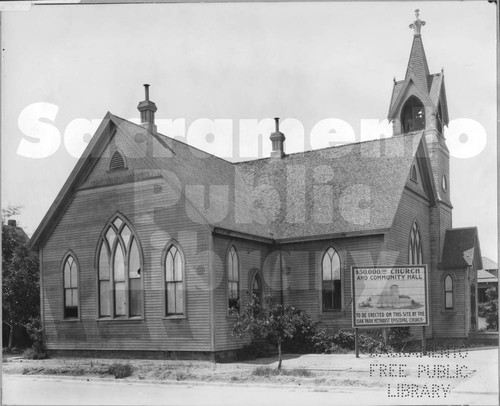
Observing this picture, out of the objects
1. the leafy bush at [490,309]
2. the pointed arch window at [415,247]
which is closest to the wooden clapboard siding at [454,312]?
the pointed arch window at [415,247]

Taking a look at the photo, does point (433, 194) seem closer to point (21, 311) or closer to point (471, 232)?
point (471, 232)

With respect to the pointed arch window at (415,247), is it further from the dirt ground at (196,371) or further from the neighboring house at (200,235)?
the dirt ground at (196,371)

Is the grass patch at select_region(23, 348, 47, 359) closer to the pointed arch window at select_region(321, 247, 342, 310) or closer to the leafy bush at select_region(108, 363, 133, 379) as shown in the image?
the leafy bush at select_region(108, 363, 133, 379)

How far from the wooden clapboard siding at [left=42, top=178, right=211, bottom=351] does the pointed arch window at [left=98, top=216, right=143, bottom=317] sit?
0.24 m

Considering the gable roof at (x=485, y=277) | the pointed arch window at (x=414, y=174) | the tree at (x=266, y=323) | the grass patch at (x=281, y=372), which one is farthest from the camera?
the gable roof at (x=485, y=277)

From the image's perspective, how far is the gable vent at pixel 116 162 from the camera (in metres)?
20.4

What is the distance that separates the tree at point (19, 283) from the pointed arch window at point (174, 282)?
15.7 feet

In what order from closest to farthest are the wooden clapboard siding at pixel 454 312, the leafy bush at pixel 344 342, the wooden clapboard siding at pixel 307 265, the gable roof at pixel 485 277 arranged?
the leafy bush at pixel 344 342 < the wooden clapboard siding at pixel 307 265 < the wooden clapboard siding at pixel 454 312 < the gable roof at pixel 485 277

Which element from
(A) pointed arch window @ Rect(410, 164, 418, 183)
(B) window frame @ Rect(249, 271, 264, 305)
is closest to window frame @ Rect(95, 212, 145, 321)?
(B) window frame @ Rect(249, 271, 264, 305)

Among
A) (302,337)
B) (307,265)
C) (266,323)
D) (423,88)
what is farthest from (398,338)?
(423,88)

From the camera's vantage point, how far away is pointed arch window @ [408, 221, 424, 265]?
23.4 metres

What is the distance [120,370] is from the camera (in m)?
18.8

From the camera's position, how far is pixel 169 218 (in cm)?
1980

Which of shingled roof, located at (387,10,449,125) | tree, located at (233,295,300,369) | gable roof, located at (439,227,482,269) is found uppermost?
shingled roof, located at (387,10,449,125)
